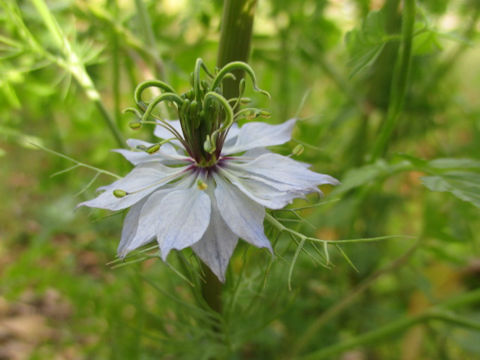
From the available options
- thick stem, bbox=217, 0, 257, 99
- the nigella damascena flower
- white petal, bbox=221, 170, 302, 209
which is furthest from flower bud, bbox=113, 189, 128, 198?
thick stem, bbox=217, 0, 257, 99

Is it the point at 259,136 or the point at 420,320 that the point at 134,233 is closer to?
the point at 259,136

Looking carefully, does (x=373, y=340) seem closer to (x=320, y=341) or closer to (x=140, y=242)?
(x=320, y=341)

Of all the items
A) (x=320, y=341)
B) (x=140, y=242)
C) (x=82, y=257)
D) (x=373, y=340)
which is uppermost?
(x=140, y=242)

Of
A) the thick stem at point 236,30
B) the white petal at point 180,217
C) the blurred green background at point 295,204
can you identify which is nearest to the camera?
the white petal at point 180,217

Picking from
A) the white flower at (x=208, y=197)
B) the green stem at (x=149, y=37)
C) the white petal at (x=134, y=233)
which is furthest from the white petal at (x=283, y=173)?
the green stem at (x=149, y=37)

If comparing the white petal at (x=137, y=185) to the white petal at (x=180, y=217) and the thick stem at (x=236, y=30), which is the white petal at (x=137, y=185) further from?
the thick stem at (x=236, y=30)

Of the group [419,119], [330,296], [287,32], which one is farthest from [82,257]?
[419,119]

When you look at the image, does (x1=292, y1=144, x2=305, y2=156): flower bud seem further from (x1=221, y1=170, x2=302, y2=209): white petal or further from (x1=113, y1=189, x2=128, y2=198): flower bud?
(x1=113, y1=189, x2=128, y2=198): flower bud
